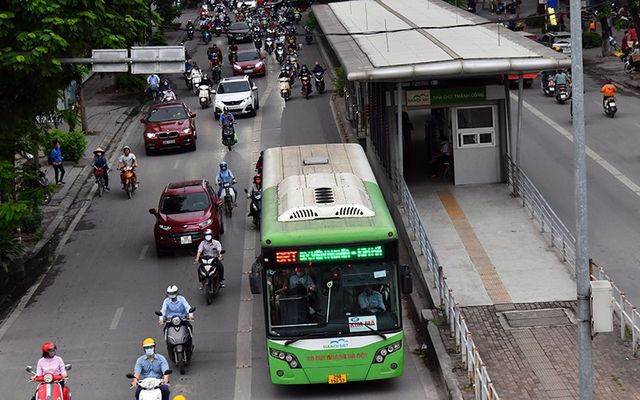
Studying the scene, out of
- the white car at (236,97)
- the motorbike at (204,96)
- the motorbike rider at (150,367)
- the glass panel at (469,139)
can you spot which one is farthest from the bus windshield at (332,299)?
the motorbike at (204,96)

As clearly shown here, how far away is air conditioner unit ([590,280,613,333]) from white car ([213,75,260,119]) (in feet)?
113

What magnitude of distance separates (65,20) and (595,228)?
43.3 ft

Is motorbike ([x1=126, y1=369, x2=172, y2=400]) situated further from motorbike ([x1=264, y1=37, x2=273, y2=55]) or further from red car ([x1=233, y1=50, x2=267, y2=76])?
motorbike ([x1=264, y1=37, x2=273, y2=55])

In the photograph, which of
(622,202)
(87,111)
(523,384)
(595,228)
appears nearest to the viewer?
(523,384)

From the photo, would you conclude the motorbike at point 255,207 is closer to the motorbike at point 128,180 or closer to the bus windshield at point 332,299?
the motorbike at point 128,180

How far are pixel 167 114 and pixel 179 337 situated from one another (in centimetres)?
2351

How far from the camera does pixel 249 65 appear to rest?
201 ft

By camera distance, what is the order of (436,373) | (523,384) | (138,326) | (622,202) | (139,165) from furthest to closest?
(139,165) < (622,202) < (138,326) < (436,373) < (523,384)

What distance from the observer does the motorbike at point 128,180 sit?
1447 inches

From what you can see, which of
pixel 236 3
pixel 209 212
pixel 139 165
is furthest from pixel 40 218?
pixel 236 3

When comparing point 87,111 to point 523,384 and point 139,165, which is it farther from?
point 523,384

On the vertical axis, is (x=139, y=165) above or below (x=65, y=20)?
below

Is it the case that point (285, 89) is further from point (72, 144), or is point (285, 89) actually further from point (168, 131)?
point (72, 144)

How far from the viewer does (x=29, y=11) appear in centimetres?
2634
